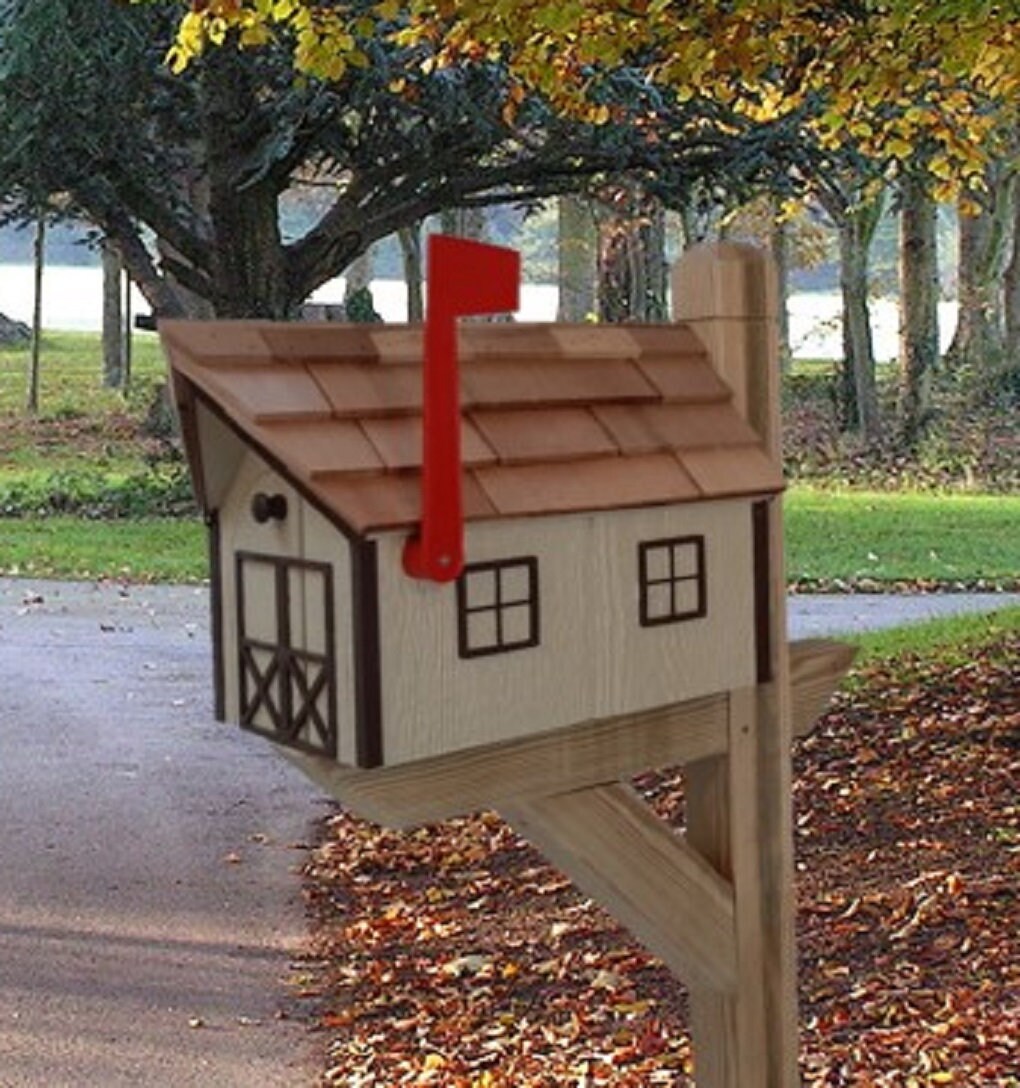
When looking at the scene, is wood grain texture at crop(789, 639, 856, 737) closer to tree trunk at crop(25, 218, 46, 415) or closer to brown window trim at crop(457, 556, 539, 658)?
brown window trim at crop(457, 556, 539, 658)

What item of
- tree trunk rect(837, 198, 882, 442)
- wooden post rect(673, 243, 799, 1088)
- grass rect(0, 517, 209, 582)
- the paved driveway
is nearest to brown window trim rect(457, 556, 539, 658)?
wooden post rect(673, 243, 799, 1088)

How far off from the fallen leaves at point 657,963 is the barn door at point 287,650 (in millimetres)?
2405

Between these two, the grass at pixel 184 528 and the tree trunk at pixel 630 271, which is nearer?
the grass at pixel 184 528

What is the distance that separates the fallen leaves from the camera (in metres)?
4.62

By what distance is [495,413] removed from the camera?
90.0 inches

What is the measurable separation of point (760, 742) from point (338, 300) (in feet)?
130

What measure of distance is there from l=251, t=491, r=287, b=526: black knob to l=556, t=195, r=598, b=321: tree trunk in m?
24.3

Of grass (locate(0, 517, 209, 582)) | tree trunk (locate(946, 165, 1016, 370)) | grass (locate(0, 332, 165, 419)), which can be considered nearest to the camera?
grass (locate(0, 517, 209, 582))

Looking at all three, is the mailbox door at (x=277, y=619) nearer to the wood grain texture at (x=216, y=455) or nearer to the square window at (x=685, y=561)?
the wood grain texture at (x=216, y=455)

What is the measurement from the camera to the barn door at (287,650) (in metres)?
2.20

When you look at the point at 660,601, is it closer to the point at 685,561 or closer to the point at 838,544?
the point at 685,561

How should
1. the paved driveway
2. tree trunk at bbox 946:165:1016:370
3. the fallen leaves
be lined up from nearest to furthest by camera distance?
1. the fallen leaves
2. the paved driveway
3. tree trunk at bbox 946:165:1016:370

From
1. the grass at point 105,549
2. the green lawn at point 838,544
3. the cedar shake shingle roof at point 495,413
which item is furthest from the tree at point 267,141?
the cedar shake shingle roof at point 495,413

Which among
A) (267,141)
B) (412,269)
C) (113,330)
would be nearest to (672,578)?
(267,141)
